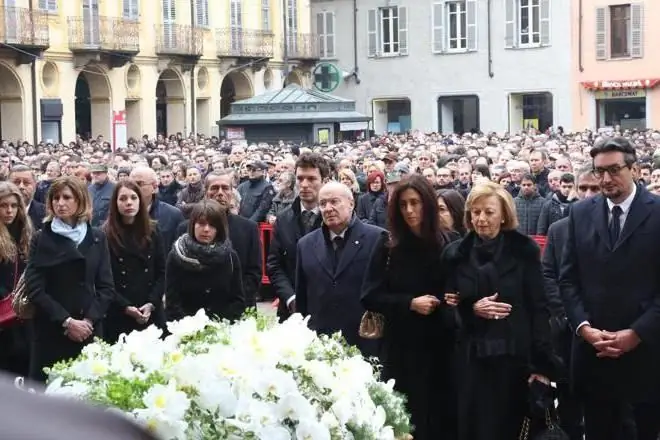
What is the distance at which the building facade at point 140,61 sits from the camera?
35.6 metres

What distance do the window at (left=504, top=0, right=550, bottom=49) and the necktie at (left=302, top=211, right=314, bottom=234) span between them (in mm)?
38664

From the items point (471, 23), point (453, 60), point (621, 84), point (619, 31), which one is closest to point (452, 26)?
point (471, 23)

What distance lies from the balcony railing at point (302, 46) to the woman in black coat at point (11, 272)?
3981 centimetres

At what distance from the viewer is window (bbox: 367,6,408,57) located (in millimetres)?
48000

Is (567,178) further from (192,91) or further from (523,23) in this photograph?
(523,23)

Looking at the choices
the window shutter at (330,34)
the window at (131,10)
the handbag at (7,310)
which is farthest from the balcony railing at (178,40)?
the handbag at (7,310)

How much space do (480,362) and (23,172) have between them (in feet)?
17.9

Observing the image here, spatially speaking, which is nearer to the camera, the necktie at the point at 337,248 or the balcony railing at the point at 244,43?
the necktie at the point at 337,248

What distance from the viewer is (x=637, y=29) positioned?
43156 mm

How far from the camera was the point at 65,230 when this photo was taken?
705cm

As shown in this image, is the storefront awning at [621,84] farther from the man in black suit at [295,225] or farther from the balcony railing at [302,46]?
the man in black suit at [295,225]

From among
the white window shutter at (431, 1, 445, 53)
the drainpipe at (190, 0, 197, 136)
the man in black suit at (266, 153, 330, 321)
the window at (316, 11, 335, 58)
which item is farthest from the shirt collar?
the window at (316, 11, 335, 58)

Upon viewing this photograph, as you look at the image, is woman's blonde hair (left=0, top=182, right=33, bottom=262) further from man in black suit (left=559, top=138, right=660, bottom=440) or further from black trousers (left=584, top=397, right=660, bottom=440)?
black trousers (left=584, top=397, right=660, bottom=440)

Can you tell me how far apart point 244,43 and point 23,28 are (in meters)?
11.6
